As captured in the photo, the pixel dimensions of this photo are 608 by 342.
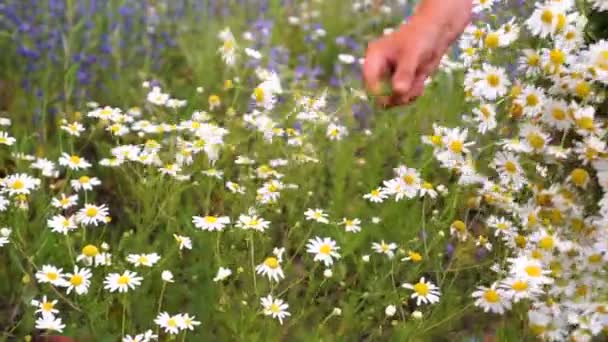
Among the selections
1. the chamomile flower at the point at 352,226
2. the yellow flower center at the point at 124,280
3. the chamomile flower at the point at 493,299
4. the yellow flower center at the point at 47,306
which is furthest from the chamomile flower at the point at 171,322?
the chamomile flower at the point at 493,299

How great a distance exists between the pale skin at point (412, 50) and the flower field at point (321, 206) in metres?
0.15

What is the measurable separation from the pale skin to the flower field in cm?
15

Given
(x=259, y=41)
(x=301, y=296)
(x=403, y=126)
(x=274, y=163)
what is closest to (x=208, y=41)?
(x=259, y=41)

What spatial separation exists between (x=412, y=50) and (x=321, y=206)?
1057mm

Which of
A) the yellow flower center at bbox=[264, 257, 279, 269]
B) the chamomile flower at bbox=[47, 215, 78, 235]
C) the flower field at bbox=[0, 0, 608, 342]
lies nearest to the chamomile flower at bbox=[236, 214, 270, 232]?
the flower field at bbox=[0, 0, 608, 342]

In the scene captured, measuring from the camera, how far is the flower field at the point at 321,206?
4.73 ft

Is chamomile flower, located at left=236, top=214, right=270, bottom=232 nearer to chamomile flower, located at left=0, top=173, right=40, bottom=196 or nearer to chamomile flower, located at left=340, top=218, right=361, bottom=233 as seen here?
chamomile flower, located at left=340, top=218, right=361, bottom=233

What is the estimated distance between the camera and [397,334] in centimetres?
182

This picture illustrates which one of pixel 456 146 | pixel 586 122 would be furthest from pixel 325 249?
pixel 586 122

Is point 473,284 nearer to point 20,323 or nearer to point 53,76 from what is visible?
point 20,323

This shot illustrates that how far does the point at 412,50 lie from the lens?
1409mm

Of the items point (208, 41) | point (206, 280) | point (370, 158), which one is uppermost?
point (208, 41)

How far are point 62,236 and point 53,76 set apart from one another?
3.96 feet

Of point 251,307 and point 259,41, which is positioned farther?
point 259,41
